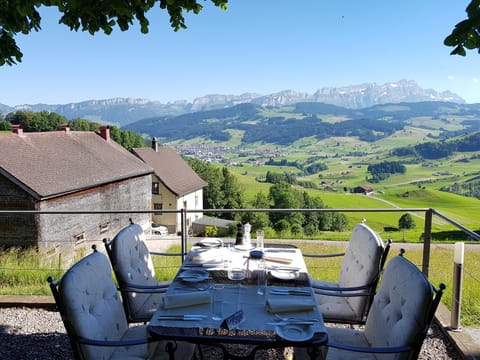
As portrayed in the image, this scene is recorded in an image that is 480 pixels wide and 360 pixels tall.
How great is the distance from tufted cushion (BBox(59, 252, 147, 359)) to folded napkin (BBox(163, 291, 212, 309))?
39cm

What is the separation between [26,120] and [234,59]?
71278 millimetres

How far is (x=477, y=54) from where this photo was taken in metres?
1.89

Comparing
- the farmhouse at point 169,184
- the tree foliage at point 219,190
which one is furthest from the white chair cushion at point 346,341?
the tree foliage at point 219,190

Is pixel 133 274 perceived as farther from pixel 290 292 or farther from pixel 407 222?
pixel 407 222

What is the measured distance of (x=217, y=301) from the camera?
7.21 ft

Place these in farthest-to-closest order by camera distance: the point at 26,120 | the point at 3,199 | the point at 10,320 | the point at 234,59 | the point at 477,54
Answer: the point at 234,59
the point at 26,120
the point at 3,199
the point at 10,320
the point at 477,54

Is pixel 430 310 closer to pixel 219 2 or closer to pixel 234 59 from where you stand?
pixel 219 2

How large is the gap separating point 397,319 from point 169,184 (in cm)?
3499

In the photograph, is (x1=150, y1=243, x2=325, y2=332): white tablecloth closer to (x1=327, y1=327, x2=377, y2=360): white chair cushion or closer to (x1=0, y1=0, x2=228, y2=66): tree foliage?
(x1=327, y1=327, x2=377, y2=360): white chair cushion

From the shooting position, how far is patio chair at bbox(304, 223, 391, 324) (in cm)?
275

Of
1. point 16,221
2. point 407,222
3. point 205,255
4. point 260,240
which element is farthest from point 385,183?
point 205,255

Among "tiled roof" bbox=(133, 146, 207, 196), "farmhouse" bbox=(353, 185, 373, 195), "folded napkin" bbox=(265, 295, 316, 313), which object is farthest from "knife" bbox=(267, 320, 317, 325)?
"farmhouse" bbox=(353, 185, 373, 195)

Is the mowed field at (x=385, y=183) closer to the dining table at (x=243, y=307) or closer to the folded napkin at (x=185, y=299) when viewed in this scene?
the dining table at (x=243, y=307)

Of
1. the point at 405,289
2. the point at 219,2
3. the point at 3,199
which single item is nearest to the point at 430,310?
the point at 405,289
